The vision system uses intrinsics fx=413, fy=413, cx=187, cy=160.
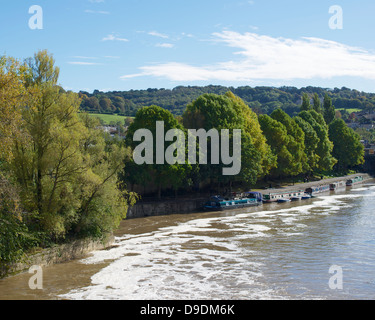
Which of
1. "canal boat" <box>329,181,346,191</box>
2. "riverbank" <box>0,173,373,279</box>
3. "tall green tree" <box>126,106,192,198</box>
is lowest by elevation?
"canal boat" <box>329,181,346,191</box>

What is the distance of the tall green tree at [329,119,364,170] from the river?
69.9 m

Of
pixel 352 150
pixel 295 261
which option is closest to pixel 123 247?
pixel 295 261

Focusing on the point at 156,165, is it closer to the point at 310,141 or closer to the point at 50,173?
the point at 50,173

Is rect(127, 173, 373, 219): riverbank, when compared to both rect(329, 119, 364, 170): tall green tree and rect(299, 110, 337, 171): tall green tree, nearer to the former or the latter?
rect(299, 110, 337, 171): tall green tree

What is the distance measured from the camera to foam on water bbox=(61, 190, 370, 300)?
999 inches

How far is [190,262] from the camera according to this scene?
108ft

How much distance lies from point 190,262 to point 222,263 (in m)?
2.56

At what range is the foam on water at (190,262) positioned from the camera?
2538cm

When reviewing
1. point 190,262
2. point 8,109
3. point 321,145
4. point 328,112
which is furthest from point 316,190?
point 8,109

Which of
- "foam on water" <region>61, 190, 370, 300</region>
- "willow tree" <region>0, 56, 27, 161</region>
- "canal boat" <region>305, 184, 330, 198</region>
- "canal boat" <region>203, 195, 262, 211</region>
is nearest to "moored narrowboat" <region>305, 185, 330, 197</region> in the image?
"canal boat" <region>305, 184, 330, 198</region>

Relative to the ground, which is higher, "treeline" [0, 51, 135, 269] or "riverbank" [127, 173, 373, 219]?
"treeline" [0, 51, 135, 269]

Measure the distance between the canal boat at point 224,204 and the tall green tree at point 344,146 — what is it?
62385mm
